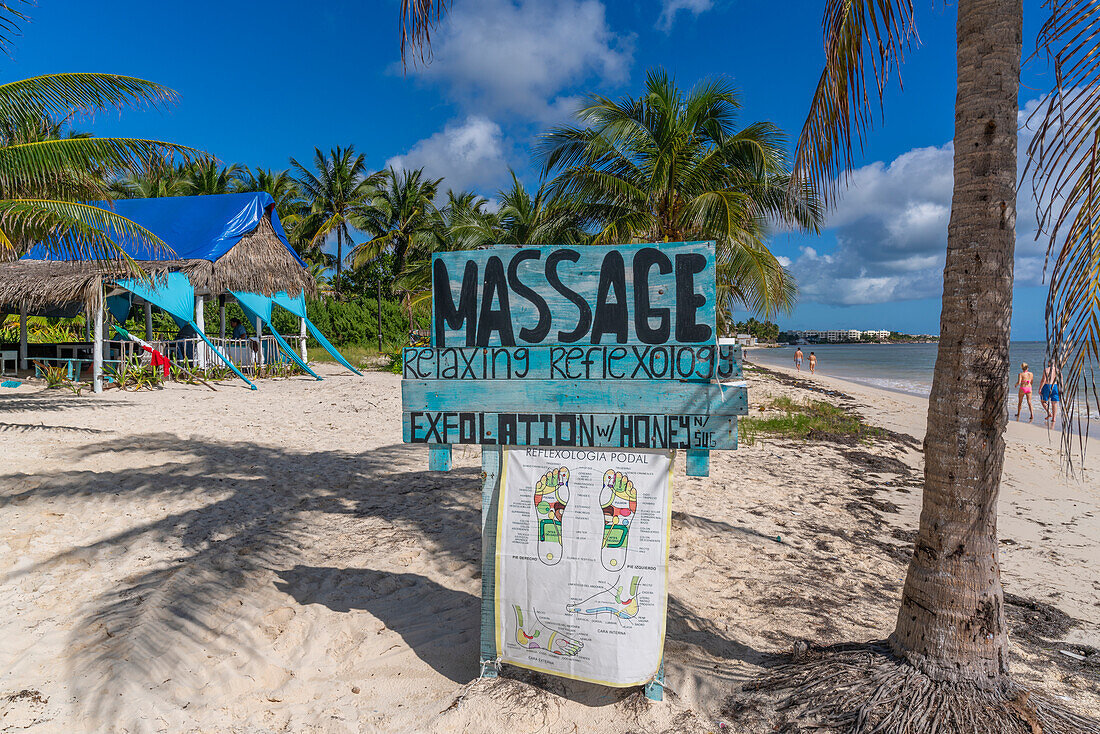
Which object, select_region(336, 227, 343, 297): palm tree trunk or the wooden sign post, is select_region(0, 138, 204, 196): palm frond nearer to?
the wooden sign post

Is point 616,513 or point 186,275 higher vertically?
point 186,275

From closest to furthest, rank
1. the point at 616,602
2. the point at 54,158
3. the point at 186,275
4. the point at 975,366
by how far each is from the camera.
→ the point at 975,366 → the point at 616,602 → the point at 54,158 → the point at 186,275

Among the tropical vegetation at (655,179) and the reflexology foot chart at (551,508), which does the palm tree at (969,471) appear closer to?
the reflexology foot chart at (551,508)

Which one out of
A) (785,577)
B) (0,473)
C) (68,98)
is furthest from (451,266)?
(68,98)

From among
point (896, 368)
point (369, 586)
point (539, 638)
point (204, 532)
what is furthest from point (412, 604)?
point (896, 368)

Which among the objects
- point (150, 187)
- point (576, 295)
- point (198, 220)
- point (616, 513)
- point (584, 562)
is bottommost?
point (584, 562)

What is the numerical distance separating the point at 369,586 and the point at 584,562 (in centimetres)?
177

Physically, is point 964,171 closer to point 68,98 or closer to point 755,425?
point 755,425

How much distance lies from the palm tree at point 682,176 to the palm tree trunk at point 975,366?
25.4 ft

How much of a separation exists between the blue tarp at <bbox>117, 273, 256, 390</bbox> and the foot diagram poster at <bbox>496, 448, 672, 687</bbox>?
1319cm

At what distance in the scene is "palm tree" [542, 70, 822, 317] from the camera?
10.6m

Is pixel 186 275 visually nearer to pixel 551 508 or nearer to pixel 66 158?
pixel 66 158

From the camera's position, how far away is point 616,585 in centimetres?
242

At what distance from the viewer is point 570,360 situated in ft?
8.18
